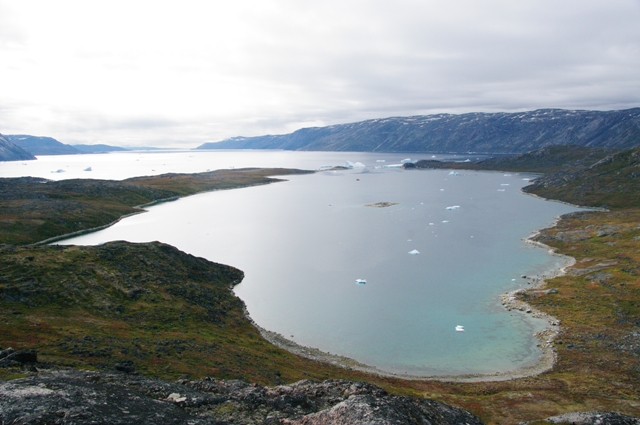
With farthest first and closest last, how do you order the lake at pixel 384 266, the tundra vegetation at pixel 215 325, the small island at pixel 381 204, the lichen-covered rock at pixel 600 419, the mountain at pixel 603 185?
the small island at pixel 381 204, the mountain at pixel 603 185, the lake at pixel 384 266, the tundra vegetation at pixel 215 325, the lichen-covered rock at pixel 600 419

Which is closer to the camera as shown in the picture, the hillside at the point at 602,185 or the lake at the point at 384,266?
the lake at the point at 384,266

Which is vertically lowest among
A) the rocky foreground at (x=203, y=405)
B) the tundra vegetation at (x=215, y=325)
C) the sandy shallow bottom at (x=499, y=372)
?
the sandy shallow bottom at (x=499, y=372)

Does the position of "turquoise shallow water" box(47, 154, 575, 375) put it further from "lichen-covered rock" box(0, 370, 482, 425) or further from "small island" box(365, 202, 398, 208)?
"lichen-covered rock" box(0, 370, 482, 425)

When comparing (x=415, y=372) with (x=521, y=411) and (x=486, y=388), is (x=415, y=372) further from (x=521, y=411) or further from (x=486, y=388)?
(x=521, y=411)

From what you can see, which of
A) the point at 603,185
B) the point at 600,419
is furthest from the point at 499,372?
the point at 603,185

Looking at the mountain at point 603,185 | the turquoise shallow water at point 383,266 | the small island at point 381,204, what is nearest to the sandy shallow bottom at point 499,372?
the turquoise shallow water at point 383,266

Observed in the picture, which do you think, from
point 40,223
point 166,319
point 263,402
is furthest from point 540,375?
point 40,223

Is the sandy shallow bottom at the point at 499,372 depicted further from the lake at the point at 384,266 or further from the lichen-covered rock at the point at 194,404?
the lichen-covered rock at the point at 194,404
